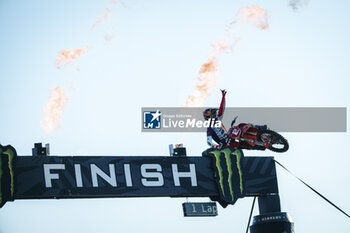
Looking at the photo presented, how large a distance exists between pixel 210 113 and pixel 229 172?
253cm

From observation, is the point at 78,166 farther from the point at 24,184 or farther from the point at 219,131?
the point at 219,131

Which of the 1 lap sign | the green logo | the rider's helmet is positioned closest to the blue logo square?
the rider's helmet

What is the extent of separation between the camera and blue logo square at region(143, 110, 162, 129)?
925 inches

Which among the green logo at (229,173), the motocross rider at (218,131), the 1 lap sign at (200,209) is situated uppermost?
the motocross rider at (218,131)

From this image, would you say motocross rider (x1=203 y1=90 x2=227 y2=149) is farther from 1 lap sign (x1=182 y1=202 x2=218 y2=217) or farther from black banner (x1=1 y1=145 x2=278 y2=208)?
1 lap sign (x1=182 y1=202 x2=218 y2=217)

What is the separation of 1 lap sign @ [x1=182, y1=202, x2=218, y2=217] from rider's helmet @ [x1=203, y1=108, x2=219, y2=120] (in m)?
3.77

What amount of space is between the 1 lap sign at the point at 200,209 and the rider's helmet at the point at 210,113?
3.77m

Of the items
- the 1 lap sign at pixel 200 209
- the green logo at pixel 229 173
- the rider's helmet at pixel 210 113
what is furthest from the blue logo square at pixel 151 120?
the 1 lap sign at pixel 200 209

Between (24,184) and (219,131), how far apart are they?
7456 mm

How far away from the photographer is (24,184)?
20906 mm

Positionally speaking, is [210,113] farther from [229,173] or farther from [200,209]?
[200,209]

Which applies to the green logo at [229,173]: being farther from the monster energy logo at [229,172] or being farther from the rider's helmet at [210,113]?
the rider's helmet at [210,113]

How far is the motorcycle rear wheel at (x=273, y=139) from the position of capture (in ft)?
75.6

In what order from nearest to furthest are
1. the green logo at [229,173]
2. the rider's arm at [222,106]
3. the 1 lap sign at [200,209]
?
the 1 lap sign at [200,209] → the green logo at [229,173] → the rider's arm at [222,106]
